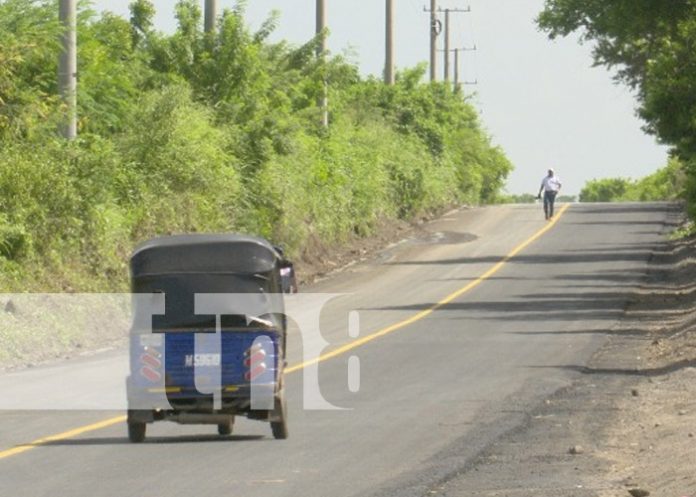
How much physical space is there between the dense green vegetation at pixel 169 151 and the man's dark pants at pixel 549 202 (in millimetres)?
4372

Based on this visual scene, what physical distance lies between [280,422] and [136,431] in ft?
4.33

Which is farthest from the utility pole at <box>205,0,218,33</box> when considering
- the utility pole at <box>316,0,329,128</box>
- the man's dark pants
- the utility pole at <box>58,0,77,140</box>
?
the man's dark pants

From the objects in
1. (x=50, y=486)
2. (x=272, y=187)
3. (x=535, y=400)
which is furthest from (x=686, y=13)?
(x=50, y=486)

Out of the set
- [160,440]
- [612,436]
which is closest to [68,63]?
[160,440]

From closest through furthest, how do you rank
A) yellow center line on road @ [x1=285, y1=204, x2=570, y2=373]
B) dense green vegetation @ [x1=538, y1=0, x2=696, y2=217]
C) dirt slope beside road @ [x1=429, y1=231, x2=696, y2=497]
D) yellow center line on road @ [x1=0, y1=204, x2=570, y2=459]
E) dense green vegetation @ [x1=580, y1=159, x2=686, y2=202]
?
dirt slope beside road @ [x1=429, y1=231, x2=696, y2=497], yellow center line on road @ [x1=0, y1=204, x2=570, y2=459], yellow center line on road @ [x1=285, y1=204, x2=570, y2=373], dense green vegetation @ [x1=538, y1=0, x2=696, y2=217], dense green vegetation @ [x1=580, y1=159, x2=686, y2=202]

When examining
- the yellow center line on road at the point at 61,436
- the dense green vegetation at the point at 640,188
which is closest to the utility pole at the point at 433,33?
the dense green vegetation at the point at 640,188

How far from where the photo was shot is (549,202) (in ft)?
220

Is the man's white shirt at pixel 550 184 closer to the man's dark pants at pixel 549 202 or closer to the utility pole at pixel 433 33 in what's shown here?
the man's dark pants at pixel 549 202

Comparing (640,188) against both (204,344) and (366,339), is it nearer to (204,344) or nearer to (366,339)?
(366,339)

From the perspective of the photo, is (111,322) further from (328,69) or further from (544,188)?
(544,188)

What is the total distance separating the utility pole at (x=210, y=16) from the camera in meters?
45.6

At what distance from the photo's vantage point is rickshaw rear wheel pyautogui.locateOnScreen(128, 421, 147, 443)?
17.7 metres

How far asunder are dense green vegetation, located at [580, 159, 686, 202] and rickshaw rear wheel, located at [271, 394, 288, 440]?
60.9m

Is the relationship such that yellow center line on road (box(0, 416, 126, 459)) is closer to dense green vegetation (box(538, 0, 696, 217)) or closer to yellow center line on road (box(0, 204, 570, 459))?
yellow center line on road (box(0, 204, 570, 459))
